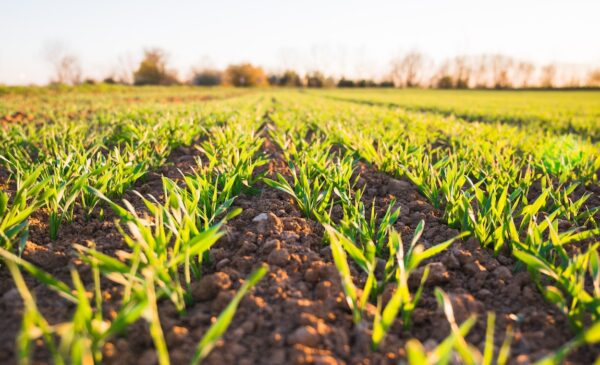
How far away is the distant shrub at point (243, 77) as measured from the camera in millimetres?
70275

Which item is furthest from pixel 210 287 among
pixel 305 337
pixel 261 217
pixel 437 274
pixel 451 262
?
pixel 451 262

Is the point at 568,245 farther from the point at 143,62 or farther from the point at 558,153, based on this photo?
the point at 143,62

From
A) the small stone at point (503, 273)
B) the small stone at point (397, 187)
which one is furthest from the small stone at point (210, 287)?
the small stone at point (397, 187)

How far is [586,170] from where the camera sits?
2.72m

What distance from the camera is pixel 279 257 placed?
1390mm

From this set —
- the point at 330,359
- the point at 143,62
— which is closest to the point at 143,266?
the point at 330,359

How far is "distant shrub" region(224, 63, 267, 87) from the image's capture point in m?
70.3

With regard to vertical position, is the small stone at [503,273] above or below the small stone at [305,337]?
below

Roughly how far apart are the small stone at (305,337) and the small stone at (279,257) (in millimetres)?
399

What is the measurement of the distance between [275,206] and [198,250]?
876 millimetres

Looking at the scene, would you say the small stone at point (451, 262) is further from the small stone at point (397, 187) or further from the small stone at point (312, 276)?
the small stone at point (397, 187)

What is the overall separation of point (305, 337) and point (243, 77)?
72825mm

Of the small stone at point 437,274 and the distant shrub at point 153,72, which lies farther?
the distant shrub at point 153,72

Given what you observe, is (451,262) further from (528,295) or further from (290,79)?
(290,79)
